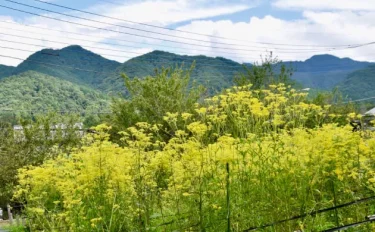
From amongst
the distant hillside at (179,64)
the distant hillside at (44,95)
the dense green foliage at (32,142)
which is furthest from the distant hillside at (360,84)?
the dense green foliage at (32,142)

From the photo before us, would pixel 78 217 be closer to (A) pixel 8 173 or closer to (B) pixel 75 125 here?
(A) pixel 8 173

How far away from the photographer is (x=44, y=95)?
99688 mm

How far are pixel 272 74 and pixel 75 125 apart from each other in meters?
12.6

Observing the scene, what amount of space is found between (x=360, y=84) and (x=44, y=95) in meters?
120

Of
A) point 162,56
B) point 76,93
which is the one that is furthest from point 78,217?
point 162,56

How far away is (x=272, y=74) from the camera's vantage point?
100ft

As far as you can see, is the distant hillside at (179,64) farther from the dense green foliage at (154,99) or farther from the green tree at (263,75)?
the dense green foliage at (154,99)

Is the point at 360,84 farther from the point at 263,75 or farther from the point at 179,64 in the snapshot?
the point at 263,75

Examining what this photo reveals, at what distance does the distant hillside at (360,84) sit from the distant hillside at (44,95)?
88.9 meters

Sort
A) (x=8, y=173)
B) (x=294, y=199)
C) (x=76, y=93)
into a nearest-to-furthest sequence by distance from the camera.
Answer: (x=294, y=199) < (x=8, y=173) < (x=76, y=93)

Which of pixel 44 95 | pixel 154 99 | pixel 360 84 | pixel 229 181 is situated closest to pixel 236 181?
pixel 229 181

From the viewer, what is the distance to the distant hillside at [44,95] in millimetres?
89938

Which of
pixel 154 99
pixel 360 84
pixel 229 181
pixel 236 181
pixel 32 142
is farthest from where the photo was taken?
pixel 360 84

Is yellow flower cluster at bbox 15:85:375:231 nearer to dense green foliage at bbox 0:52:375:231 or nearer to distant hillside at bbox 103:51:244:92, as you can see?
dense green foliage at bbox 0:52:375:231
